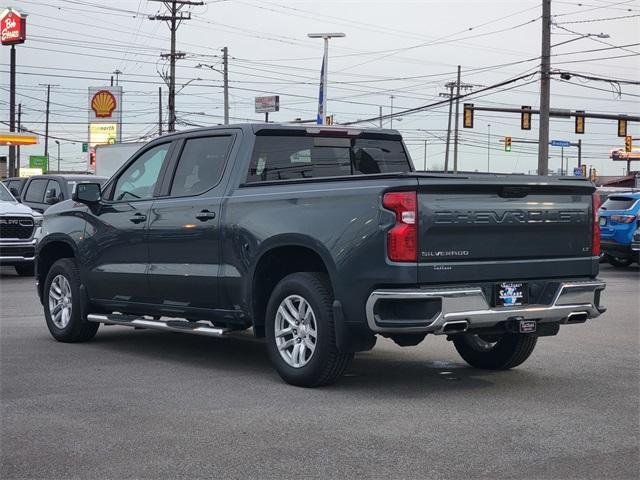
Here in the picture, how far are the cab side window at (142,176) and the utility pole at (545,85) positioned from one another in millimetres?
29102

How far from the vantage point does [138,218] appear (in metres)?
9.48

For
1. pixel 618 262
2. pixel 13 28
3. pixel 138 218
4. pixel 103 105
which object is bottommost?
pixel 618 262

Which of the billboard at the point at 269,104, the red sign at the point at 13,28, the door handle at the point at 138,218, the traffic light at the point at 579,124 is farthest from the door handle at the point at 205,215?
the billboard at the point at 269,104

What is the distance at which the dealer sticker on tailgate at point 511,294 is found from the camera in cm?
746

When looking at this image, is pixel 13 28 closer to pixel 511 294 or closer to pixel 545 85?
pixel 545 85

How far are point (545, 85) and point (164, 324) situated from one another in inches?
1230

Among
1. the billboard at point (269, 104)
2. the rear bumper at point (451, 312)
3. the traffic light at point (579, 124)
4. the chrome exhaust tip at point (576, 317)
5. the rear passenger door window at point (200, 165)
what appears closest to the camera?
the rear bumper at point (451, 312)

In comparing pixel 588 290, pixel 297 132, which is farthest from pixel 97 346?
pixel 588 290

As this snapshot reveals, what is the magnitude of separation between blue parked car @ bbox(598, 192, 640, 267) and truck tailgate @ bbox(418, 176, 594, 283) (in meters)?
14.5

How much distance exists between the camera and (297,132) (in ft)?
29.2

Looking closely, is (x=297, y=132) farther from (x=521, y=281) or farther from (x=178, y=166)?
(x=521, y=281)

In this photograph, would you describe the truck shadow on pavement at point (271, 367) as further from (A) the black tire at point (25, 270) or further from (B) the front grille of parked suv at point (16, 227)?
(A) the black tire at point (25, 270)

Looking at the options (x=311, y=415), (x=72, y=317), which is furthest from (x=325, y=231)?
(x=72, y=317)

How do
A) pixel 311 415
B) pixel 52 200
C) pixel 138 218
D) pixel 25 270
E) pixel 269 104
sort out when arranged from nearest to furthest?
1. pixel 311 415
2. pixel 138 218
3. pixel 52 200
4. pixel 25 270
5. pixel 269 104
